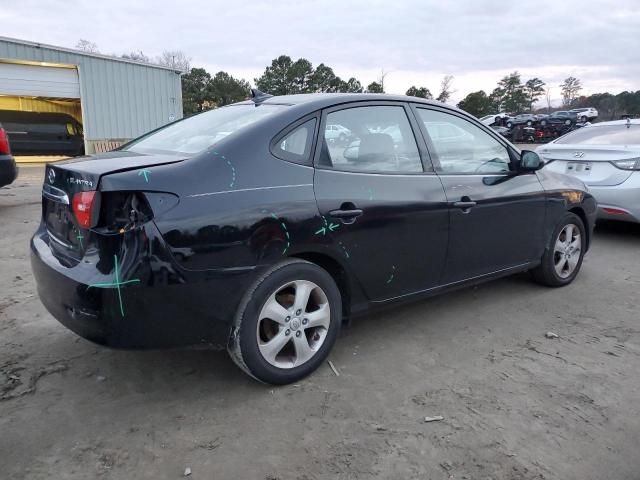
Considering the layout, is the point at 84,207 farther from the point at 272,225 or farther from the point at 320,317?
the point at 320,317

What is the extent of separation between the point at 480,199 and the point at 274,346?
181 centimetres

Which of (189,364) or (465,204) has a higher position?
(465,204)

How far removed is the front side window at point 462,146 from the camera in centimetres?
346

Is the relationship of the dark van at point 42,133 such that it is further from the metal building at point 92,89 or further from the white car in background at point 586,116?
the white car in background at point 586,116

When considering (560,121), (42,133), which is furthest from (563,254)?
(560,121)

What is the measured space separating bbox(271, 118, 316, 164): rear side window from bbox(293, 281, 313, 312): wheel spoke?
0.67m

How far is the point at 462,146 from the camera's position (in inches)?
144

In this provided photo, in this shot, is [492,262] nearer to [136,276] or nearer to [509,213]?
[509,213]

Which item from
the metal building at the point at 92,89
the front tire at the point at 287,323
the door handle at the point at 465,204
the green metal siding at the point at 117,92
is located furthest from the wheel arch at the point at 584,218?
the green metal siding at the point at 117,92

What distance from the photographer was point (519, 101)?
207 feet

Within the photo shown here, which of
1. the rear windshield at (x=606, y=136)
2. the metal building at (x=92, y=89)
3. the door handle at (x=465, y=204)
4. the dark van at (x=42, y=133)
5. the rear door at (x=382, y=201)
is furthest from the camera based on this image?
the dark van at (x=42, y=133)

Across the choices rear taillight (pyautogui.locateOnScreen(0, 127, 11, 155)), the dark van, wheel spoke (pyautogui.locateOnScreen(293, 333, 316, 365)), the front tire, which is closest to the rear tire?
the front tire

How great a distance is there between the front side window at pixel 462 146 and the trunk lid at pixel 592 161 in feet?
7.77

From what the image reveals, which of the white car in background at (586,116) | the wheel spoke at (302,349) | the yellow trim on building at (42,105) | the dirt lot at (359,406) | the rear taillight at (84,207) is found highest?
the white car in background at (586,116)
